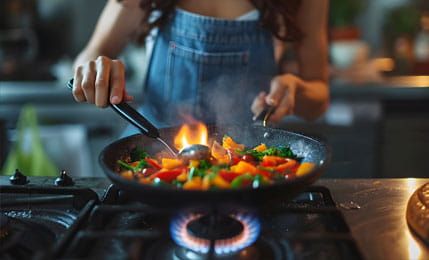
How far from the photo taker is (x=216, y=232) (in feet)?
2.81

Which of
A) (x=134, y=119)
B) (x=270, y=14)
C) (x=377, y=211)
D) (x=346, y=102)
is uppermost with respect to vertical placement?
(x=270, y=14)

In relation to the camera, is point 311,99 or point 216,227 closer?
point 216,227

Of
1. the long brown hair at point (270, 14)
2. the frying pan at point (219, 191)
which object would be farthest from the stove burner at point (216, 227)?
the long brown hair at point (270, 14)

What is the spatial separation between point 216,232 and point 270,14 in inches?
39.0

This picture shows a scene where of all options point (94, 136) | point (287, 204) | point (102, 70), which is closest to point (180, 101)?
point (102, 70)

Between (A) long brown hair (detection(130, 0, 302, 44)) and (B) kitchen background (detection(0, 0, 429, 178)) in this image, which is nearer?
(A) long brown hair (detection(130, 0, 302, 44))

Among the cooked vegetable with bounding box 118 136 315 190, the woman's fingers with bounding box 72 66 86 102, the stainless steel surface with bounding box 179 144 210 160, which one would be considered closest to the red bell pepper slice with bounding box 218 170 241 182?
the cooked vegetable with bounding box 118 136 315 190

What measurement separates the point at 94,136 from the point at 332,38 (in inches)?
69.4

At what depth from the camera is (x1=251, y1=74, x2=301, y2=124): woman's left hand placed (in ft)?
4.27

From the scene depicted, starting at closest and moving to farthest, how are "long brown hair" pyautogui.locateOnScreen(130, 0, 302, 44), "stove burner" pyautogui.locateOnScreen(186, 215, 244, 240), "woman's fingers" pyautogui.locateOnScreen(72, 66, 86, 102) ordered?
"stove burner" pyautogui.locateOnScreen(186, 215, 244, 240)
"woman's fingers" pyautogui.locateOnScreen(72, 66, 86, 102)
"long brown hair" pyautogui.locateOnScreen(130, 0, 302, 44)

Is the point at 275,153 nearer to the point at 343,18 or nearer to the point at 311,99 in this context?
the point at 311,99

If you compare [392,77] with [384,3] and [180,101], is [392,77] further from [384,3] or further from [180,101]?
[180,101]

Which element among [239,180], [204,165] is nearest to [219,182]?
[239,180]

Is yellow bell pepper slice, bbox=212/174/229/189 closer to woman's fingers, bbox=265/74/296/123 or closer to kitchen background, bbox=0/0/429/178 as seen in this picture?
woman's fingers, bbox=265/74/296/123
